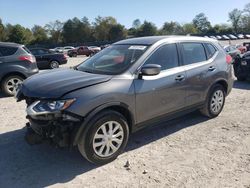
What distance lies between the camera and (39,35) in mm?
102125

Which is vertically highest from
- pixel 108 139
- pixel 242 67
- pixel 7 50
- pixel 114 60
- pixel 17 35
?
pixel 17 35

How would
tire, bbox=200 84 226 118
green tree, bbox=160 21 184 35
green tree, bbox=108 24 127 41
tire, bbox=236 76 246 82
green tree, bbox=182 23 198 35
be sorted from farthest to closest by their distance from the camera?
1. green tree, bbox=182 23 198 35
2. green tree, bbox=160 21 184 35
3. green tree, bbox=108 24 127 41
4. tire, bbox=236 76 246 82
5. tire, bbox=200 84 226 118

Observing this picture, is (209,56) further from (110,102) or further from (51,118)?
(51,118)

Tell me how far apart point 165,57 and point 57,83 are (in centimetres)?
190

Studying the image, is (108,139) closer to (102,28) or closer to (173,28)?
(102,28)

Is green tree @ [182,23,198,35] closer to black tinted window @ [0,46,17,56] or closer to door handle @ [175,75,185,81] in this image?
black tinted window @ [0,46,17,56]

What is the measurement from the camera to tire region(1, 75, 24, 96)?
9039mm

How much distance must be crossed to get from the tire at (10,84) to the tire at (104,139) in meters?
5.67

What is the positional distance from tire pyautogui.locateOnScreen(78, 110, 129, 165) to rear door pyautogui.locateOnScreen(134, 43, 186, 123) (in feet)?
1.29

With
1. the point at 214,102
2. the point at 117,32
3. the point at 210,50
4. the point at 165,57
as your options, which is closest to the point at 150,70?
the point at 165,57

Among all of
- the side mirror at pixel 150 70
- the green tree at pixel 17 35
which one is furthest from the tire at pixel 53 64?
the green tree at pixel 17 35

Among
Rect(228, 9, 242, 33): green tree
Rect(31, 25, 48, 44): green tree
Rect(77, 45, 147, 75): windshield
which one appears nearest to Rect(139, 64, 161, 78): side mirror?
Rect(77, 45, 147, 75): windshield

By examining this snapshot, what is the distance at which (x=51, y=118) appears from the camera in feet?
13.1

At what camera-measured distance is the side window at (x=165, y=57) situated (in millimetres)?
5000
